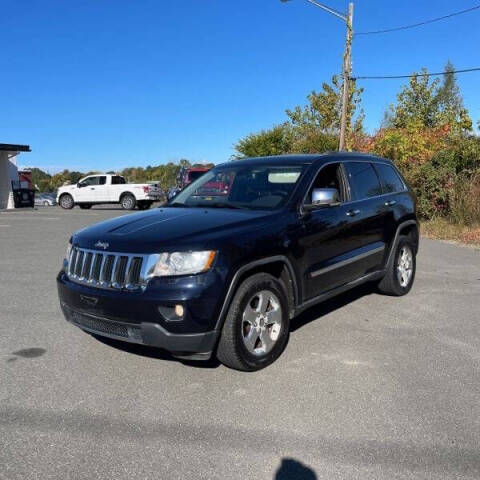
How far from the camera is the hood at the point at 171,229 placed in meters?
3.44

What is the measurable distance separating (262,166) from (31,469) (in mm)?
3397

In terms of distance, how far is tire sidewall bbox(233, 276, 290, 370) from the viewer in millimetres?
3553

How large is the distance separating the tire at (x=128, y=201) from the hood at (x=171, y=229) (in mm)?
20274

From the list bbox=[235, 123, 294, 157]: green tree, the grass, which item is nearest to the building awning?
bbox=[235, 123, 294, 157]: green tree

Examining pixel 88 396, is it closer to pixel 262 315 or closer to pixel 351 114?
pixel 262 315

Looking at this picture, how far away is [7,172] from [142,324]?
2662 centimetres

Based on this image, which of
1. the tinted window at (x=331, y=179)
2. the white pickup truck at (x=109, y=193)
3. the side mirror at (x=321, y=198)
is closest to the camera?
the side mirror at (x=321, y=198)

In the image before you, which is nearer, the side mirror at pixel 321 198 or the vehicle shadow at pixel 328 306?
the side mirror at pixel 321 198

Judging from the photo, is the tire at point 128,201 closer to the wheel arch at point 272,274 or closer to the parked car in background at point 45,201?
the wheel arch at point 272,274

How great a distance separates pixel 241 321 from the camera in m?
3.57

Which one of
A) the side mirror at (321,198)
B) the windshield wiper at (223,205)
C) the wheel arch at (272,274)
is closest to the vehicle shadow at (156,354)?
the wheel arch at (272,274)

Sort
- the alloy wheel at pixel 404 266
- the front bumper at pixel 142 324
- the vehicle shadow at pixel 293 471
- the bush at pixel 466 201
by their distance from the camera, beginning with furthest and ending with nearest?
the bush at pixel 466 201 → the alloy wheel at pixel 404 266 → the front bumper at pixel 142 324 → the vehicle shadow at pixel 293 471

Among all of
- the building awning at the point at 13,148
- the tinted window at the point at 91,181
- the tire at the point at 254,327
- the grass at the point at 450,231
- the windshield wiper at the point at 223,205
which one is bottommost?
the tire at the point at 254,327

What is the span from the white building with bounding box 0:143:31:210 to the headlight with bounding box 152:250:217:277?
85.0 ft
